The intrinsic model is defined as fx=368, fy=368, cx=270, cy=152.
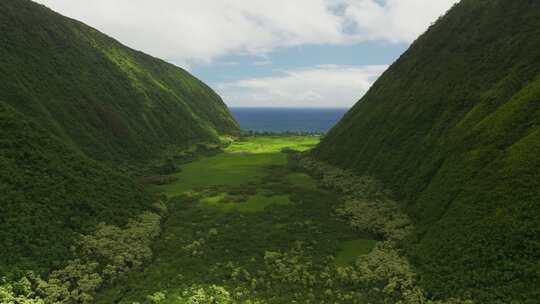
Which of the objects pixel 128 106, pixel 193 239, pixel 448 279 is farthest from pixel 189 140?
pixel 448 279

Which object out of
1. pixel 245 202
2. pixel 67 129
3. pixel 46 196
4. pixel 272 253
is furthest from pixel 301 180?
pixel 46 196

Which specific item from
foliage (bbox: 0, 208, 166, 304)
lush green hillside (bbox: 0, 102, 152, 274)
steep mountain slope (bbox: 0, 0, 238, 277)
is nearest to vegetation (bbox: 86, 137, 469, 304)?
foliage (bbox: 0, 208, 166, 304)

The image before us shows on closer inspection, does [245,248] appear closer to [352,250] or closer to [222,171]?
[352,250]

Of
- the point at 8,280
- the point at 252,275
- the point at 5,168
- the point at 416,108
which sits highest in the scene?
the point at 416,108

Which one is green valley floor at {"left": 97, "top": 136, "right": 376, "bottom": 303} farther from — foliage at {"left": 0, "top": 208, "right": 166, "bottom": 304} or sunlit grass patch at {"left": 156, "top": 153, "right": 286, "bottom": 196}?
sunlit grass patch at {"left": 156, "top": 153, "right": 286, "bottom": 196}

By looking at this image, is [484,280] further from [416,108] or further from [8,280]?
[416,108]
